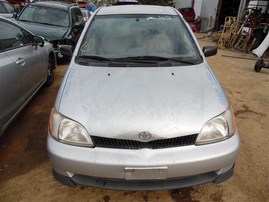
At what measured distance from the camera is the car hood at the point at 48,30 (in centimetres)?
633

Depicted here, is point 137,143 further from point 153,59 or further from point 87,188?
point 153,59

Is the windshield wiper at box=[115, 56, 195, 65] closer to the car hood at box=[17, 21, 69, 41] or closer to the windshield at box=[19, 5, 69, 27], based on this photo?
the car hood at box=[17, 21, 69, 41]

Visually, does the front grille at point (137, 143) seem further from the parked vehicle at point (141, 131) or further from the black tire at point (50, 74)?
the black tire at point (50, 74)

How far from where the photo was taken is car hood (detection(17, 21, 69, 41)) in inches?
249

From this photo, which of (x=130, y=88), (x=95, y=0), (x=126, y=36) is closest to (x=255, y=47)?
(x=126, y=36)

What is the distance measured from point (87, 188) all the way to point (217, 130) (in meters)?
1.34

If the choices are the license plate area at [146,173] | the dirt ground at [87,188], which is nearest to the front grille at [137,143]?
the license plate area at [146,173]

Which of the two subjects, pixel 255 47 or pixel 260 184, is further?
pixel 255 47

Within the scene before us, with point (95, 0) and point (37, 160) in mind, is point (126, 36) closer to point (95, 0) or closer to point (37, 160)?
point (37, 160)

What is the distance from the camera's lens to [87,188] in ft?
7.87

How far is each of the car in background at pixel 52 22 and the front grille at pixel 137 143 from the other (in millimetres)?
5014

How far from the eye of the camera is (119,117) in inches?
75.3

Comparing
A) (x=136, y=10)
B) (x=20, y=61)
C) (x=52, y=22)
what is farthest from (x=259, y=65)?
(x=20, y=61)

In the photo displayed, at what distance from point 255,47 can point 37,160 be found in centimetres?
965
